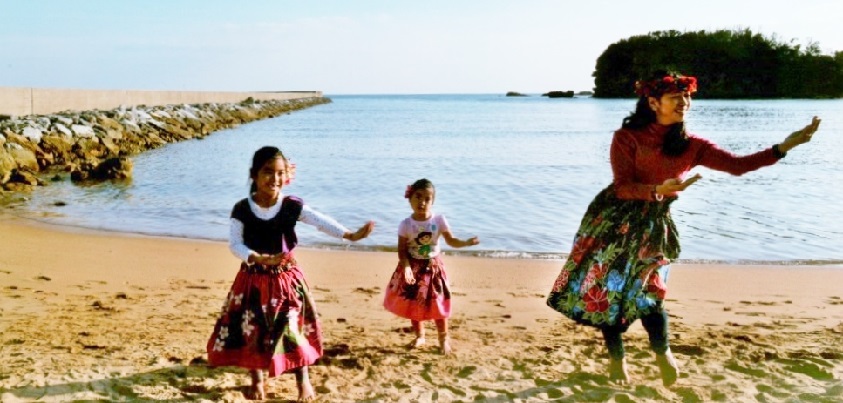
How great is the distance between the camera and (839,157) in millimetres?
20984

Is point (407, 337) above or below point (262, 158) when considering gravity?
below

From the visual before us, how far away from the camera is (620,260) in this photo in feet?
11.9

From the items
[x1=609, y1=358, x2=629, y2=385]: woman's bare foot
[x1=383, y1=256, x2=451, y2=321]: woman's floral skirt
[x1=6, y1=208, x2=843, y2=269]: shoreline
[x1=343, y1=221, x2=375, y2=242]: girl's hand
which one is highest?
[x1=343, y1=221, x2=375, y2=242]: girl's hand

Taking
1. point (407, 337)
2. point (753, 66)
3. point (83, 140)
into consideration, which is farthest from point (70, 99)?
point (753, 66)

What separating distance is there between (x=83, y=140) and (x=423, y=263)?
58.5 ft

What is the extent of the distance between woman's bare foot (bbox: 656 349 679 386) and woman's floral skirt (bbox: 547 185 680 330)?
0.30m

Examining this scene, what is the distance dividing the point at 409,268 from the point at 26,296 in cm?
325

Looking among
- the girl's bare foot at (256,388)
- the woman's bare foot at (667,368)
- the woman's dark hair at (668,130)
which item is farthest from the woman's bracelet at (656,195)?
the girl's bare foot at (256,388)

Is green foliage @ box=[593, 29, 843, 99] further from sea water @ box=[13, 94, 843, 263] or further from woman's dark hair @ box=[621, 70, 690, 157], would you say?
woman's dark hair @ box=[621, 70, 690, 157]

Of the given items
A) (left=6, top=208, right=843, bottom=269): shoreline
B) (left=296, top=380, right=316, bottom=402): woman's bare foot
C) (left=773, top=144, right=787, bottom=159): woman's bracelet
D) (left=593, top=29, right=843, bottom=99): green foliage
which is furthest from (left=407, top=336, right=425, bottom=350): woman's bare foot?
(left=593, top=29, right=843, bottom=99): green foliage

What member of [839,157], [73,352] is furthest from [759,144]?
[73,352]

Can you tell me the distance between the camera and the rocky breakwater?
1433cm

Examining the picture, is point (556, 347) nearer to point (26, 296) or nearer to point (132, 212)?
point (26, 296)

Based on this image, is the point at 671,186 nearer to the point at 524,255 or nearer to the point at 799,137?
the point at 799,137
